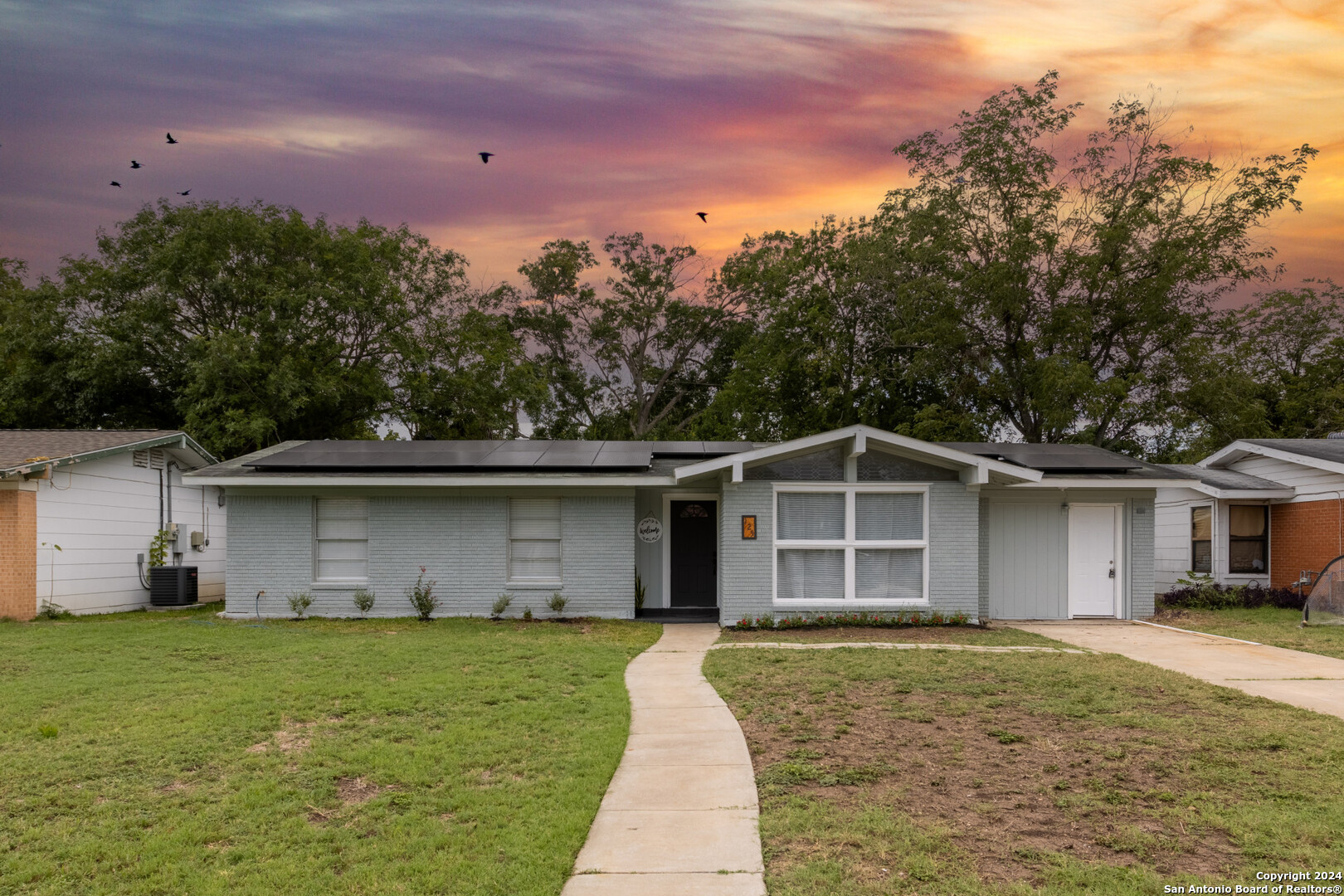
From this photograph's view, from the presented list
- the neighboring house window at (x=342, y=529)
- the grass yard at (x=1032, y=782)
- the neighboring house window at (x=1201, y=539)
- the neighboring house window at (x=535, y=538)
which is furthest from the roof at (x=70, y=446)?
the neighboring house window at (x=1201, y=539)

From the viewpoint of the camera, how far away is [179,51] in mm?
18047

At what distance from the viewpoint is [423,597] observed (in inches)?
581

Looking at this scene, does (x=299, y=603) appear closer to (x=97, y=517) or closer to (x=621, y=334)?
(x=97, y=517)

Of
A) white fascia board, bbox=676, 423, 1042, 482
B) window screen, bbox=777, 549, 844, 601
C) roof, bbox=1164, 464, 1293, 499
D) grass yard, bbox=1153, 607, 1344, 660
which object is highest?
white fascia board, bbox=676, 423, 1042, 482

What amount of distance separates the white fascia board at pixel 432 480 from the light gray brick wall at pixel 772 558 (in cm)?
138

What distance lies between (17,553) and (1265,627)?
2150 cm

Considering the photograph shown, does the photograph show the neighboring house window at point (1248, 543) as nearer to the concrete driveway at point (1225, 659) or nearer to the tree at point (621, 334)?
the concrete driveway at point (1225, 659)

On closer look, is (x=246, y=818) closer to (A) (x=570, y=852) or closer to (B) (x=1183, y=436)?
(A) (x=570, y=852)

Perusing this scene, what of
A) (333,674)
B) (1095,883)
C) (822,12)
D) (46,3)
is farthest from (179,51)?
(1095,883)

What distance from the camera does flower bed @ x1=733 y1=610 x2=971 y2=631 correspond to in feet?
45.6

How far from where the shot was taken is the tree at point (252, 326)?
26.0m

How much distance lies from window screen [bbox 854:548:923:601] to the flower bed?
1.06ft

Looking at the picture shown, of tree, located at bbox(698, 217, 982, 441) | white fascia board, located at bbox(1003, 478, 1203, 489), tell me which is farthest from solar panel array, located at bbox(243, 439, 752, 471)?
tree, located at bbox(698, 217, 982, 441)

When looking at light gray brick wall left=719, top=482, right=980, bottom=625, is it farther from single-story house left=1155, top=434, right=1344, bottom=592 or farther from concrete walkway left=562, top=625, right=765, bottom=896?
single-story house left=1155, top=434, right=1344, bottom=592
